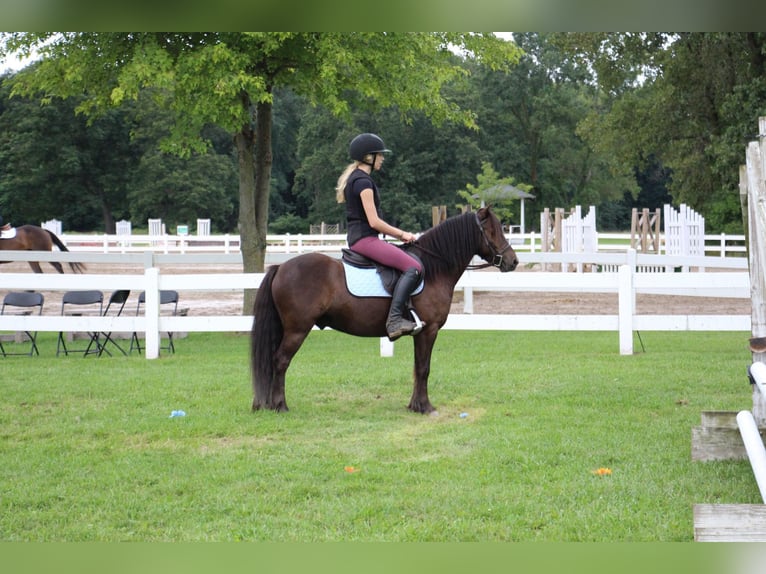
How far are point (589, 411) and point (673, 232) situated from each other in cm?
2300

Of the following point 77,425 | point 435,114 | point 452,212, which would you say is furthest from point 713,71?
point 452,212

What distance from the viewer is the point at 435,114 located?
16781mm

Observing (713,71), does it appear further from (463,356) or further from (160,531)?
(160,531)

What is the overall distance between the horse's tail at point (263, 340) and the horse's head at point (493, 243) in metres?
1.93

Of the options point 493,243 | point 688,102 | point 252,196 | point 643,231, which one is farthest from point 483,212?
point 688,102

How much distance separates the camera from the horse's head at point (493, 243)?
8.29 meters

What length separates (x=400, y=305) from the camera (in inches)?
310

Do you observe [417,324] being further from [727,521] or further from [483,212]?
[727,521]

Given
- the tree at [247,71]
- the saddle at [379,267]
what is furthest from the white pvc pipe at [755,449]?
the tree at [247,71]

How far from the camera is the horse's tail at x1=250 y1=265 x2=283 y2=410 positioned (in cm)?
809

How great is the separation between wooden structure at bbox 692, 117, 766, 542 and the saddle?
9.70ft

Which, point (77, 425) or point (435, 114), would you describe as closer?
point (77, 425)

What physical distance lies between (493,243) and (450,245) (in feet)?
1.31
